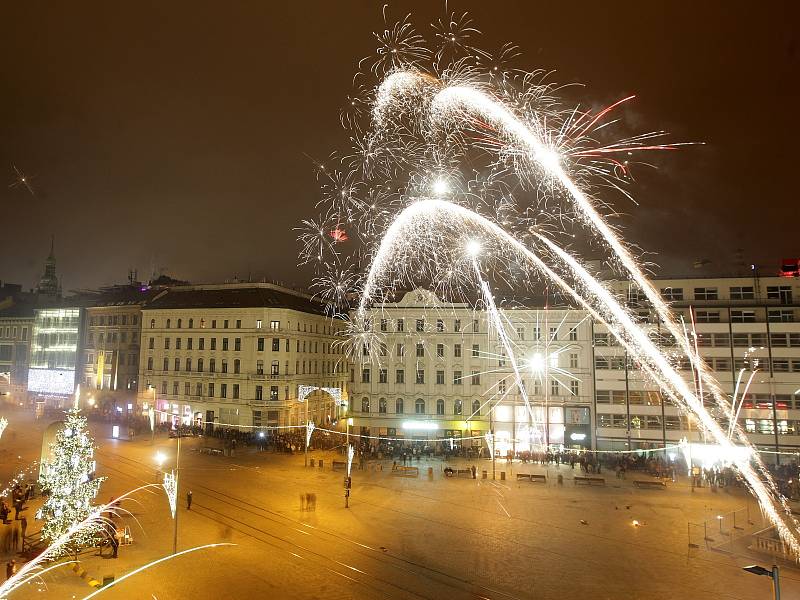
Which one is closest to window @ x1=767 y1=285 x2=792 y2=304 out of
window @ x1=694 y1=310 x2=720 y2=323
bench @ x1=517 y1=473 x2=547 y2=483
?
window @ x1=694 y1=310 x2=720 y2=323

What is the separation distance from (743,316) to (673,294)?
5155 millimetres

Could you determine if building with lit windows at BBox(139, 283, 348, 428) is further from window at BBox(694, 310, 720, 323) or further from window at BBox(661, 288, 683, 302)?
window at BBox(694, 310, 720, 323)

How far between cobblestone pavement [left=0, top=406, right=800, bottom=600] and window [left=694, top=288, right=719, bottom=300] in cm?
1655

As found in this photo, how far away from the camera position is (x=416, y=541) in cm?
2059

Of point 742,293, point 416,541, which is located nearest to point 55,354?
point 416,541

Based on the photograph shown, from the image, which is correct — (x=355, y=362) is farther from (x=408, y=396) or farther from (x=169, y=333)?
(x=169, y=333)

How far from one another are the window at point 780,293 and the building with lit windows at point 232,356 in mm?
42557

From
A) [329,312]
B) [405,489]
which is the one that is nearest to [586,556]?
[405,489]

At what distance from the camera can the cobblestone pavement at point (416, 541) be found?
16.4 m

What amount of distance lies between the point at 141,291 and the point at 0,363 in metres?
28.8

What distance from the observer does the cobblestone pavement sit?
16.4 metres

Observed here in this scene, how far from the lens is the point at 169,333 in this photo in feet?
189

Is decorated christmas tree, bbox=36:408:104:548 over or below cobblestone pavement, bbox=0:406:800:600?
over

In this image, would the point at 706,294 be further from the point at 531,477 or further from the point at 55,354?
the point at 55,354
